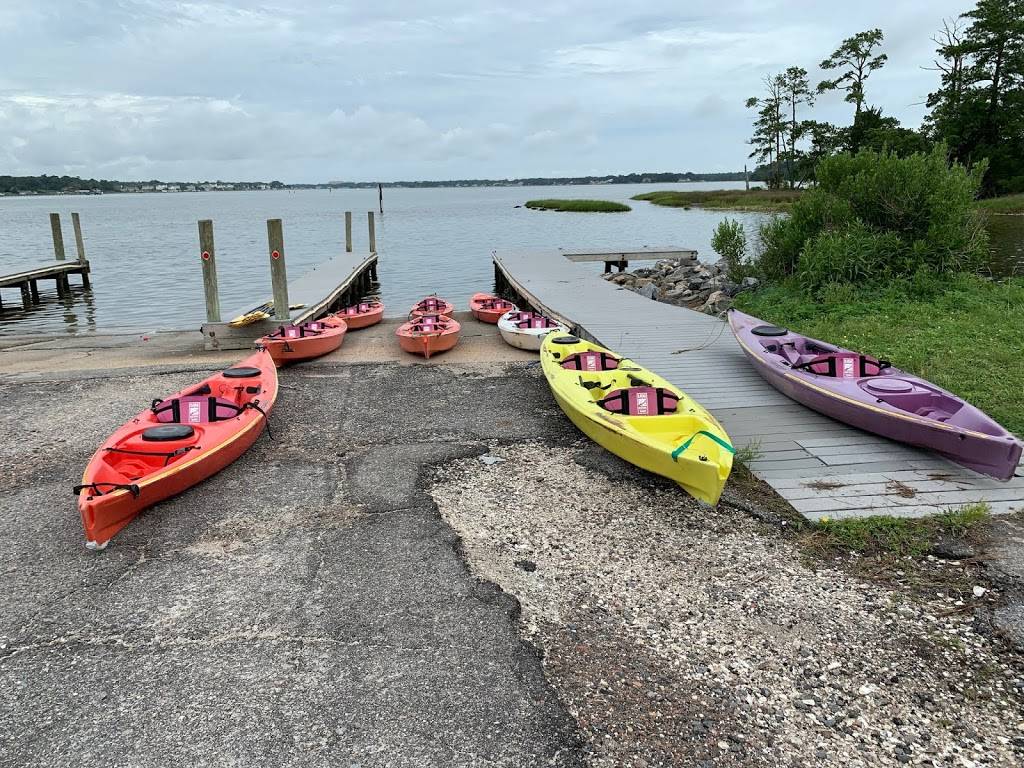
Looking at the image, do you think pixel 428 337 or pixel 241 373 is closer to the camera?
pixel 241 373

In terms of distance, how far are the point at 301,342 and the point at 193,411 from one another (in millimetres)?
3859

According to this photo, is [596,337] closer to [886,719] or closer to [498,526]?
[498,526]

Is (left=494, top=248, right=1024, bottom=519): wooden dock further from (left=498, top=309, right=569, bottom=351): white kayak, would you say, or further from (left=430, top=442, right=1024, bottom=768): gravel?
(left=430, top=442, right=1024, bottom=768): gravel

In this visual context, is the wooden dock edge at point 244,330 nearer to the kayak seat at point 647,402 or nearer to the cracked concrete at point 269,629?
the cracked concrete at point 269,629

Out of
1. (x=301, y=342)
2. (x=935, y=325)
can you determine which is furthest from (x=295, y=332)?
(x=935, y=325)

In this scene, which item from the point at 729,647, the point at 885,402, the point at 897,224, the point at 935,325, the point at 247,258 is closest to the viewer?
the point at 729,647

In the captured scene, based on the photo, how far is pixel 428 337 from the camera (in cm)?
1066

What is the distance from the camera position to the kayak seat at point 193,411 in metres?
6.76

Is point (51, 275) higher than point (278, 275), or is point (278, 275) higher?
point (278, 275)

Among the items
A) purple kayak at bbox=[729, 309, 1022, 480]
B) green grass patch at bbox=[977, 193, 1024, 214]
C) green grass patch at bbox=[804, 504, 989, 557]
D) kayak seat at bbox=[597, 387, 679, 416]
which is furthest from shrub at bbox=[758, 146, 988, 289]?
green grass patch at bbox=[977, 193, 1024, 214]

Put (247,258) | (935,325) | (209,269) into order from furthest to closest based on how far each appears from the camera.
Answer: (247,258) → (209,269) → (935,325)

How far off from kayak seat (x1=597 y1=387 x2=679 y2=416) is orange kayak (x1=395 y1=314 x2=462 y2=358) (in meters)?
4.71

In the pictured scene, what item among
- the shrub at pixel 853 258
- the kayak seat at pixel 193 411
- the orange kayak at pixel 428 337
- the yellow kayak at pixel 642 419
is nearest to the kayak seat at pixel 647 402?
the yellow kayak at pixel 642 419

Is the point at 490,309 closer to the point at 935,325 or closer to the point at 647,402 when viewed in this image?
the point at 935,325
